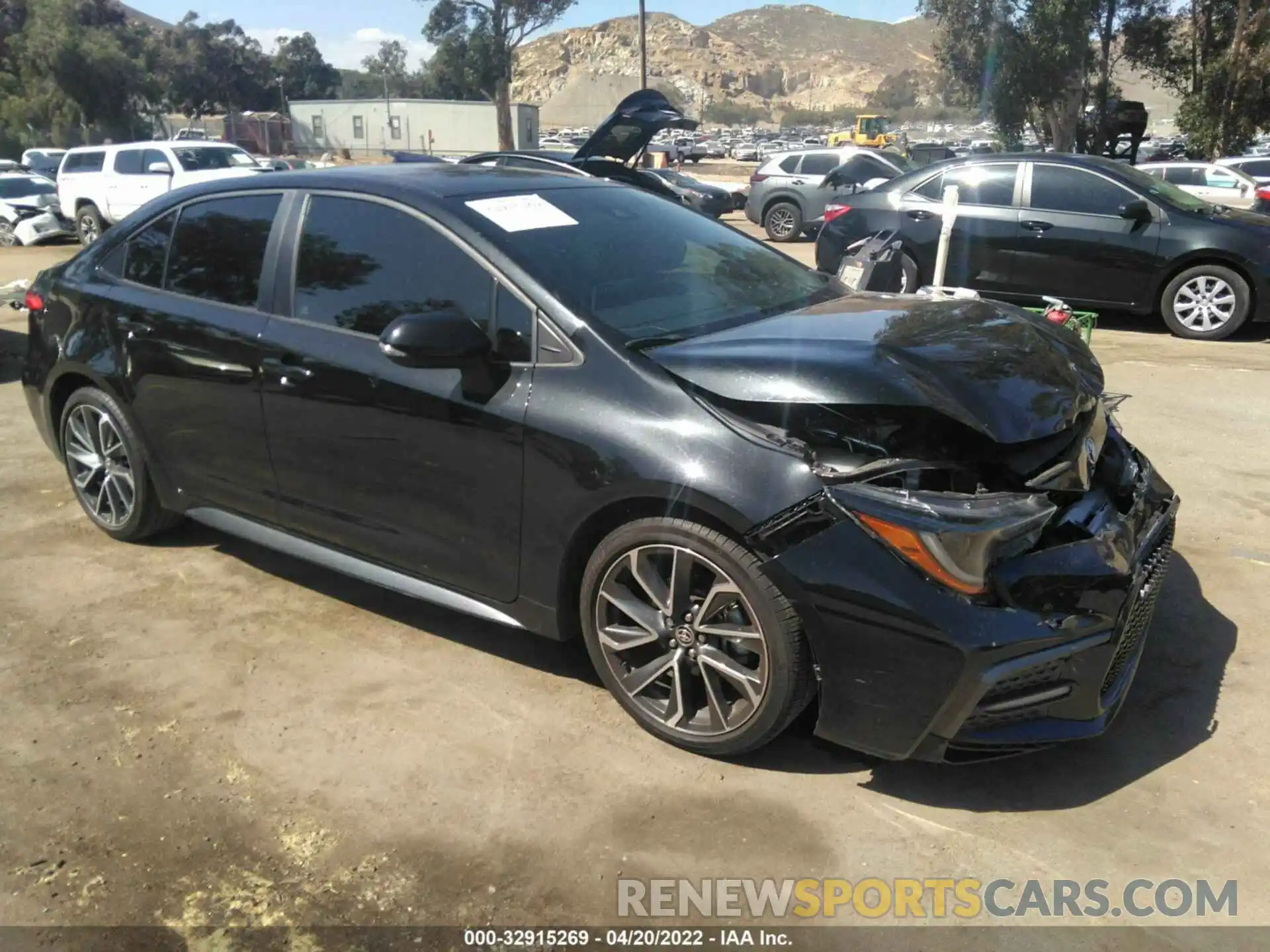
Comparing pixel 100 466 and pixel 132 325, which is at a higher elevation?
pixel 132 325

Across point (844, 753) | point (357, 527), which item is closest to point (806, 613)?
point (844, 753)

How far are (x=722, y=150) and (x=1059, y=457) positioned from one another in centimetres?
7014

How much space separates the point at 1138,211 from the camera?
8.70m

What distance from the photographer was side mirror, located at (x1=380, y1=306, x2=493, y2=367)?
3021 millimetres

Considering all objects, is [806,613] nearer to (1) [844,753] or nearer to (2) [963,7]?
(1) [844,753]

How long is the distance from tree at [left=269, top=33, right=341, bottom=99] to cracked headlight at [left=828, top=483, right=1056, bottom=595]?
89250 millimetres

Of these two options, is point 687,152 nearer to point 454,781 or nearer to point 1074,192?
point 1074,192

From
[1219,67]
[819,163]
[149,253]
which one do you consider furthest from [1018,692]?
[1219,67]

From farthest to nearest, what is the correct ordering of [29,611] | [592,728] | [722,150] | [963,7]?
[722,150]
[963,7]
[29,611]
[592,728]

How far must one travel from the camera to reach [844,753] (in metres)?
3.04

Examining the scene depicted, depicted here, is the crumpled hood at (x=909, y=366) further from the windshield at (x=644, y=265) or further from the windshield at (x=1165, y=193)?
the windshield at (x=1165, y=193)

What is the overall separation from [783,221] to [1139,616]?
15727 millimetres

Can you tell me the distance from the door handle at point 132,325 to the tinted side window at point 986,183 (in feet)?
24.7

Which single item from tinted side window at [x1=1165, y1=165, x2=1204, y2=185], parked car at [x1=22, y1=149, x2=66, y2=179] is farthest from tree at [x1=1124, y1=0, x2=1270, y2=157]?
parked car at [x1=22, y1=149, x2=66, y2=179]
